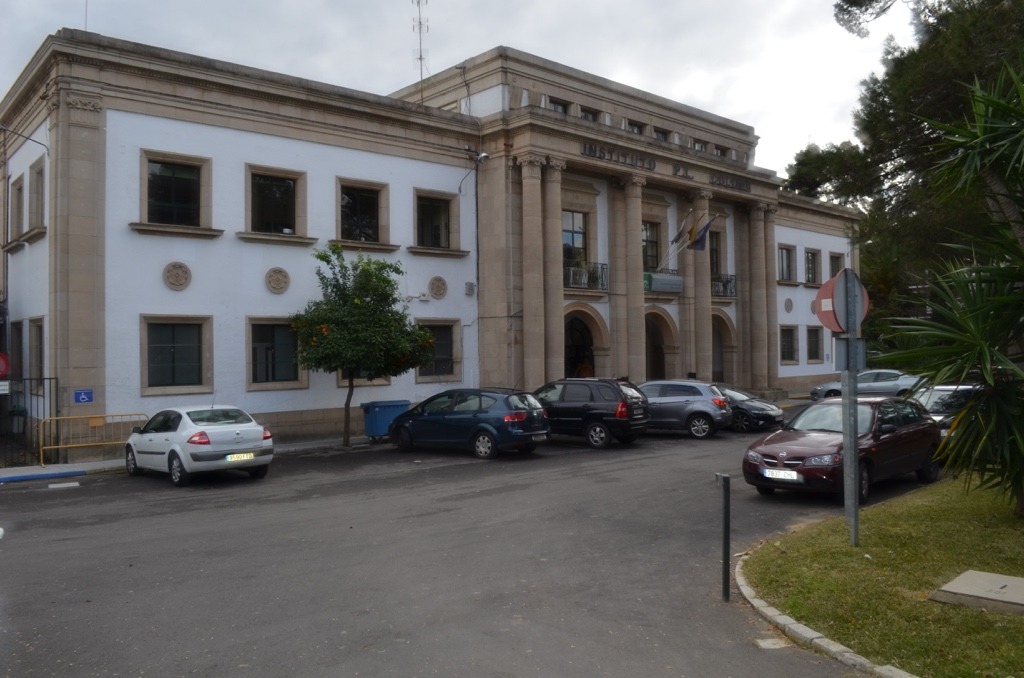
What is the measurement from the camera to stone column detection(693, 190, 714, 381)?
33.0 meters

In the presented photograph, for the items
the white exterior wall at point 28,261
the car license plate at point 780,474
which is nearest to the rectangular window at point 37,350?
the white exterior wall at point 28,261

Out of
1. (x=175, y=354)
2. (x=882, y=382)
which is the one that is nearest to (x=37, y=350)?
(x=175, y=354)

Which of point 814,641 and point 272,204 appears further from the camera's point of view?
point 272,204

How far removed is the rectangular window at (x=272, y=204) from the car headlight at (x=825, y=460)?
1527 centimetres

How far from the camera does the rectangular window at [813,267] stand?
42.8 metres

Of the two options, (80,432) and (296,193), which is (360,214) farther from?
(80,432)

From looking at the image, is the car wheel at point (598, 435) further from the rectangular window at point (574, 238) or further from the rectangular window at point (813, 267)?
the rectangular window at point (813, 267)

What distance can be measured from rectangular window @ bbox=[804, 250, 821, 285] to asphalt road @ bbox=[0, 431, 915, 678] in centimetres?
2960

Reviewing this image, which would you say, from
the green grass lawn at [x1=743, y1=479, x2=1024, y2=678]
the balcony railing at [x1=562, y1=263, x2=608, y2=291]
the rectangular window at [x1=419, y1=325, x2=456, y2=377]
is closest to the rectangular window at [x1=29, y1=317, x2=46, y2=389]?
the rectangular window at [x1=419, y1=325, x2=456, y2=377]

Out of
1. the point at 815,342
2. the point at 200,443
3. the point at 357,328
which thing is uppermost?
the point at 357,328

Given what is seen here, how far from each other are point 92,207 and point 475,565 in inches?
584

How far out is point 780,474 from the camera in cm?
1285

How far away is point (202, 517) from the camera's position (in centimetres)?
1241

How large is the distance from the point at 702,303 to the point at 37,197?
22.8 meters
